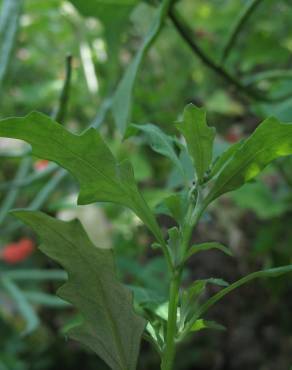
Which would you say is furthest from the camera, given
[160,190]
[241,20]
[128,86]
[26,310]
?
[160,190]

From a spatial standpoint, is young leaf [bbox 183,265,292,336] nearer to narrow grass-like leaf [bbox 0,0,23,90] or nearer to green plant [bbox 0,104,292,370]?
green plant [bbox 0,104,292,370]

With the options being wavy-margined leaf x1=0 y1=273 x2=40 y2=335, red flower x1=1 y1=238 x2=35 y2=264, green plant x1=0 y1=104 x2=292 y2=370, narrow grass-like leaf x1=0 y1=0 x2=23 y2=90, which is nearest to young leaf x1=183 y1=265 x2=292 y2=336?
green plant x1=0 y1=104 x2=292 y2=370

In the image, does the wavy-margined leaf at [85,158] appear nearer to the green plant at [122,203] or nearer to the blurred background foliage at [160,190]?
the green plant at [122,203]

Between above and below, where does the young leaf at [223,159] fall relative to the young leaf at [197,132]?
below

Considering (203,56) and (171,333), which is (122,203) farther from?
(203,56)

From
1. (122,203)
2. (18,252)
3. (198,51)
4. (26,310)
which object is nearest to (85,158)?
(122,203)

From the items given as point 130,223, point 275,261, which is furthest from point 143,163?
point 275,261

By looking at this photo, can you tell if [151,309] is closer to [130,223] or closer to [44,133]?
[44,133]

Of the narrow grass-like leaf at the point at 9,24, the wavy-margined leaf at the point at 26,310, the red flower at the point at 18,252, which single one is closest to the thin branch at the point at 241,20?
the narrow grass-like leaf at the point at 9,24
